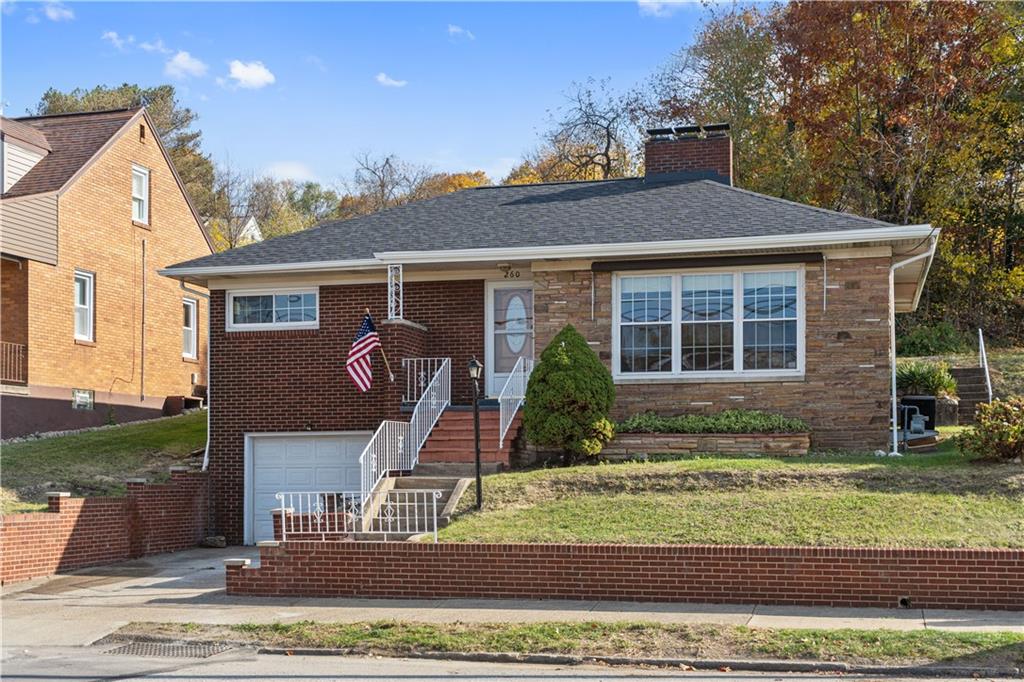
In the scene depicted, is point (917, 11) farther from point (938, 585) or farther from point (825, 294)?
point (938, 585)

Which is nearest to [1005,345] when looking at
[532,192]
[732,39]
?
[732,39]

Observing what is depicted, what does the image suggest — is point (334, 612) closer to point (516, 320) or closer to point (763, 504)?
point (763, 504)

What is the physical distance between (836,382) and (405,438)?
6607 mm

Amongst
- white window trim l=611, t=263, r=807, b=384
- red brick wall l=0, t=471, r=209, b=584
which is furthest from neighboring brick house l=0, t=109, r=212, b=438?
white window trim l=611, t=263, r=807, b=384

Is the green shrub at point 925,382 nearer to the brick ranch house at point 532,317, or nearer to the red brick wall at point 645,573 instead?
the brick ranch house at point 532,317

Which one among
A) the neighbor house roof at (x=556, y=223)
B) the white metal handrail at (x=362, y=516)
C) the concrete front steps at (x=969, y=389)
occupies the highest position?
the neighbor house roof at (x=556, y=223)

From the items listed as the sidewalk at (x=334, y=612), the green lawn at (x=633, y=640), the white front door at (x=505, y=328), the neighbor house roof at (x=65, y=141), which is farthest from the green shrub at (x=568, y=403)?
the neighbor house roof at (x=65, y=141)

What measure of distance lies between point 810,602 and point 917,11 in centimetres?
2339

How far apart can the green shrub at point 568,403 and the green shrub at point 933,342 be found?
16114 millimetres

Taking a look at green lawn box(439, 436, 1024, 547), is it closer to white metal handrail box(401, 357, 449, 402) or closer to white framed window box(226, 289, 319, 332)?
white metal handrail box(401, 357, 449, 402)

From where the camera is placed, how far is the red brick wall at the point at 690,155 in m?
22.1

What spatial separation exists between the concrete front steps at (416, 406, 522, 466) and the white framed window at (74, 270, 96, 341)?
37.1 ft

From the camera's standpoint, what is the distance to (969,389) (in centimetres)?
2353

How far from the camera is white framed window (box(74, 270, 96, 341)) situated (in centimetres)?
2586
